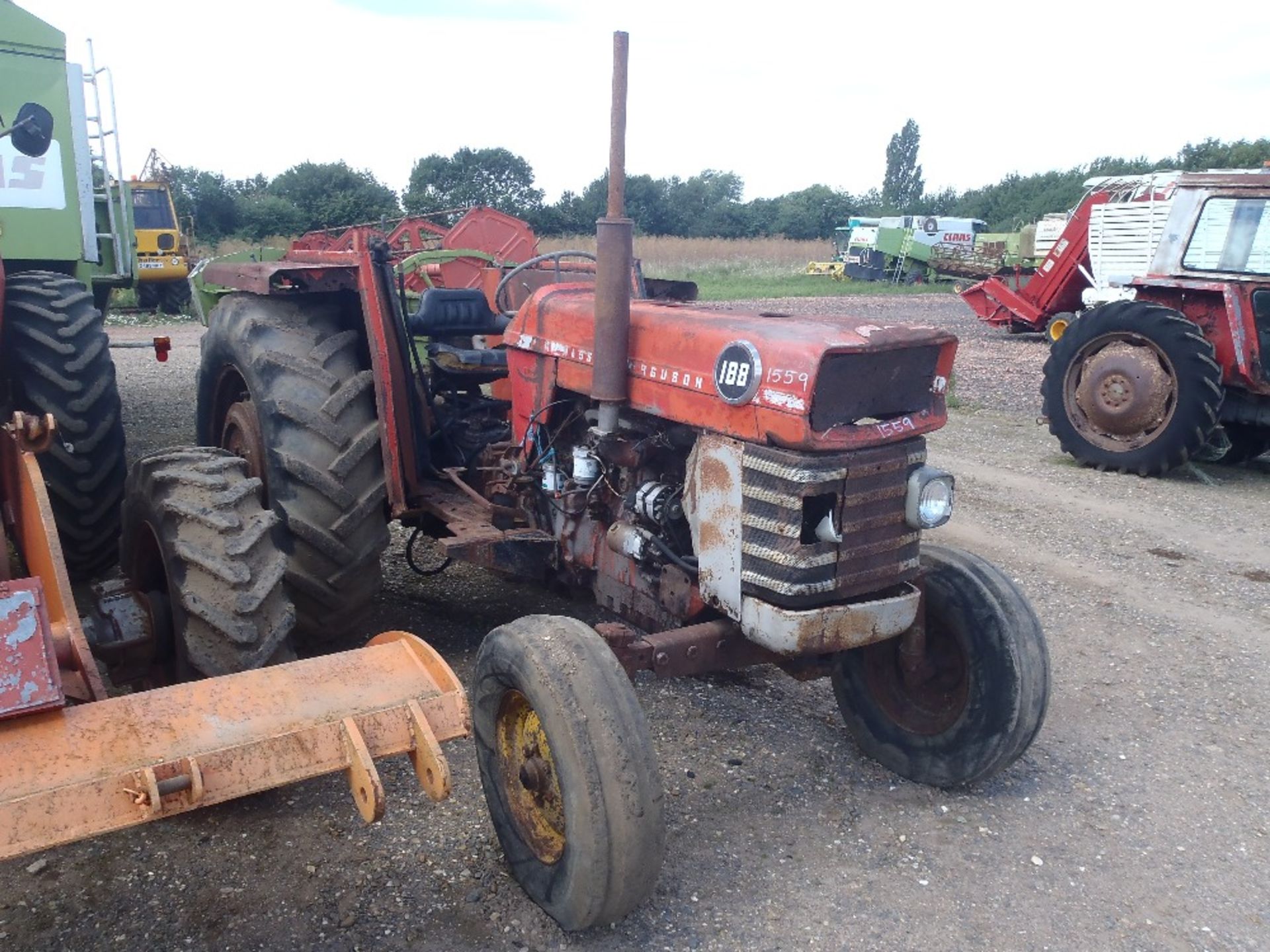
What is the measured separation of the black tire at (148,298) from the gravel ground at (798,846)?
1584 centimetres

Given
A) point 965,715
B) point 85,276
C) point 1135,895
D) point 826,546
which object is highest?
point 85,276

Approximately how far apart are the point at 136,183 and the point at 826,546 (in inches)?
710

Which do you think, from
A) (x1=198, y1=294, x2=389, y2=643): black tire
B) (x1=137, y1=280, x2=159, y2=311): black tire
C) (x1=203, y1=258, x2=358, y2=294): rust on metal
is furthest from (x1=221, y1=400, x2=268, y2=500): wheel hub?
(x1=137, y1=280, x2=159, y2=311): black tire

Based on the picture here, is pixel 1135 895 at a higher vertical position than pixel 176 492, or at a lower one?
lower

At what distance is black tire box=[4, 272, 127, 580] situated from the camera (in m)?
4.55

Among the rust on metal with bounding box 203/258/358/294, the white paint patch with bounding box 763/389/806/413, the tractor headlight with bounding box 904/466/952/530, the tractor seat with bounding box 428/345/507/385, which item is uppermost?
the rust on metal with bounding box 203/258/358/294

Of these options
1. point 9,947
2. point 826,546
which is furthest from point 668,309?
point 9,947

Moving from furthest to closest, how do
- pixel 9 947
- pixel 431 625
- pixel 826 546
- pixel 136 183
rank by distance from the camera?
1. pixel 136 183
2. pixel 431 625
3. pixel 826 546
4. pixel 9 947

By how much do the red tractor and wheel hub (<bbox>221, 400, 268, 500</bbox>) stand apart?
21.4 ft

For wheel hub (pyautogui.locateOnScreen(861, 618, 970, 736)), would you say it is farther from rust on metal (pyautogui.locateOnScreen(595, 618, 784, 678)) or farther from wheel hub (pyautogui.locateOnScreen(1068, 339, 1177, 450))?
wheel hub (pyautogui.locateOnScreen(1068, 339, 1177, 450))

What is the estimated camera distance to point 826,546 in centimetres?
288

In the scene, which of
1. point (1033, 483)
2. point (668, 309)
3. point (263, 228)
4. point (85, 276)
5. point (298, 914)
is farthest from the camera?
point (263, 228)

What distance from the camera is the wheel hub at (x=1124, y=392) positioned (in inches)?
308

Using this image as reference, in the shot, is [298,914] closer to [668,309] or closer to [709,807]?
[709,807]
